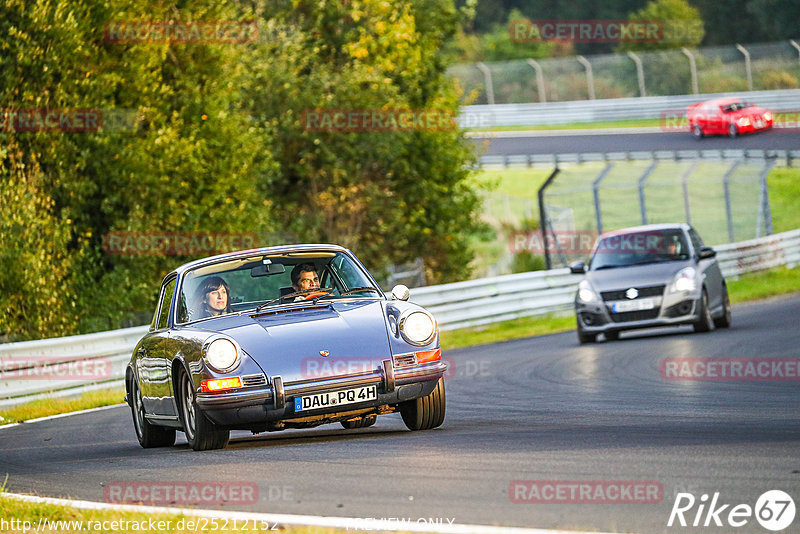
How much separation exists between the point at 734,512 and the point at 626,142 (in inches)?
1693

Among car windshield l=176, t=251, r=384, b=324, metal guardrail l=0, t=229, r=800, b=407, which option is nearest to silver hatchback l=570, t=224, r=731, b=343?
metal guardrail l=0, t=229, r=800, b=407

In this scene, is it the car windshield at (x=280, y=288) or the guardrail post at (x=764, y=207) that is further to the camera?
the guardrail post at (x=764, y=207)

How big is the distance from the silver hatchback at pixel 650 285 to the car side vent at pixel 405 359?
358 inches

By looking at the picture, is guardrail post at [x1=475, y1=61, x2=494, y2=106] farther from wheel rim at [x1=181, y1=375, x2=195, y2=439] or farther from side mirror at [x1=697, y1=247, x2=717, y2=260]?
wheel rim at [x1=181, y1=375, x2=195, y2=439]

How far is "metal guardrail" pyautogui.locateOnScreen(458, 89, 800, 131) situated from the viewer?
49094 mm

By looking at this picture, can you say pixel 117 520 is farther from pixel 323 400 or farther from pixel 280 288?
pixel 280 288

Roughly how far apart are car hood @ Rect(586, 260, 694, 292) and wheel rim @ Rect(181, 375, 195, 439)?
932 cm

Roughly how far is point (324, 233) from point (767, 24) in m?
49.1

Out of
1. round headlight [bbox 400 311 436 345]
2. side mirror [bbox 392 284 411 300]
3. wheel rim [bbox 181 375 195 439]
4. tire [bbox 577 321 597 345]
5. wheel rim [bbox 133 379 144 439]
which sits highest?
side mirror [bbox 392 284 411 300]

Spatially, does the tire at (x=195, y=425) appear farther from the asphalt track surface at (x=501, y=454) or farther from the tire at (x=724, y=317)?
the tire at (x=724, y=317)

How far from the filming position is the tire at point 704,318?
57.2 feet

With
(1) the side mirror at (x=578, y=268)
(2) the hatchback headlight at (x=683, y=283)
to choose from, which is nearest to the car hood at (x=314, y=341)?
(2) the hatchback headlight at (x=683, y=283)

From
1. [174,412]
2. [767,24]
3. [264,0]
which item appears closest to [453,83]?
[264,0]

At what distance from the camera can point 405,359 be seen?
28.8ft
